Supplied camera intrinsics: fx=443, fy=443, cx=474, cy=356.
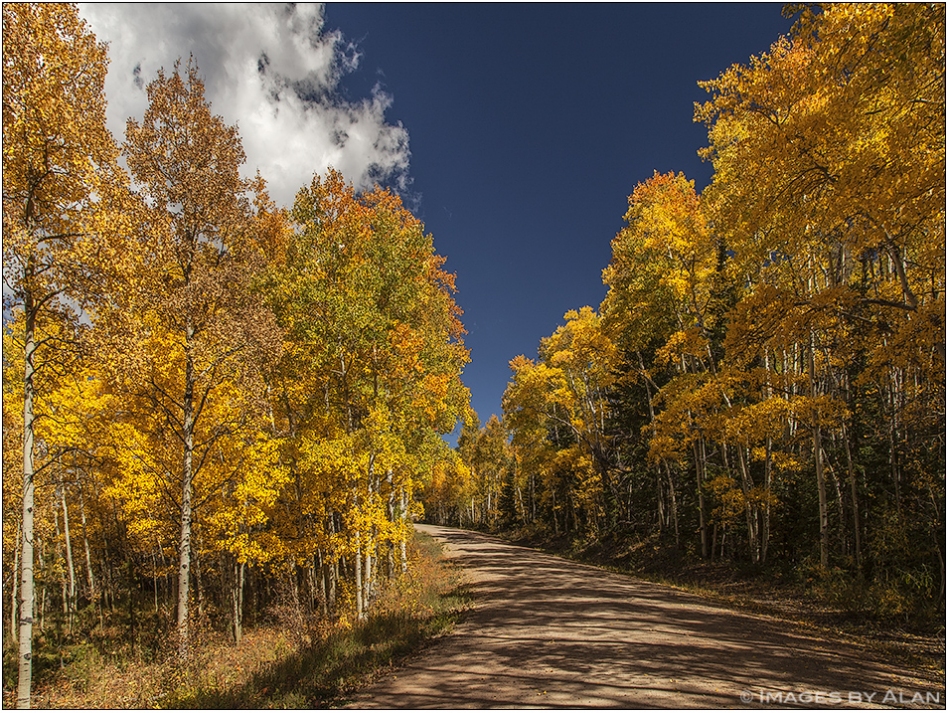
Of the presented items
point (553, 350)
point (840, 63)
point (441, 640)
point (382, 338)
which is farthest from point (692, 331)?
point (553, 350)

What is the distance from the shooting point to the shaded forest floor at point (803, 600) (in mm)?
7010

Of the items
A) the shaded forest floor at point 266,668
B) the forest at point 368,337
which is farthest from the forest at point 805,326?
the shaded forest floor at point 266,668

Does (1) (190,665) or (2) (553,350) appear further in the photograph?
(2) (553,350)

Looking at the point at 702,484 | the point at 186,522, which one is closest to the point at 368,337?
the point at 186,522

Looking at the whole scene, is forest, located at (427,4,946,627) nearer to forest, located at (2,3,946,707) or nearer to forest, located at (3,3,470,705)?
forest, located at (2,3,946,707)

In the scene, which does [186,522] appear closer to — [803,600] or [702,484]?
[803,600]

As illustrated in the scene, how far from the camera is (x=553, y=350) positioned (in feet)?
83.5

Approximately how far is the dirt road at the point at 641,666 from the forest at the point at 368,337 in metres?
2.30

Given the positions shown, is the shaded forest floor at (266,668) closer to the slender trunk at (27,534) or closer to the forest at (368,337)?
the forest at (368,337)

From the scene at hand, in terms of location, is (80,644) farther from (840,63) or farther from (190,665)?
(840,63)

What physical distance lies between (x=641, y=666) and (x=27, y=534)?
830 cm

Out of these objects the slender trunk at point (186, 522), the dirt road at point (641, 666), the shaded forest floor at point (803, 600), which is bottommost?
the shaded forest floor at point (803, 600)

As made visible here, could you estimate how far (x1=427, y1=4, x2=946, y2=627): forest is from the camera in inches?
238

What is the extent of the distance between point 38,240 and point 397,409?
8.67 m
